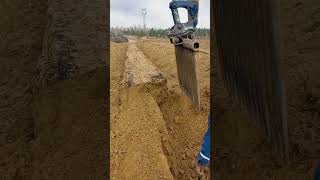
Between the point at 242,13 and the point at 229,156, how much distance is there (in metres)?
1.26

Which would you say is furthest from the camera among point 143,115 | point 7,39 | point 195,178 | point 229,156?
point 143,115

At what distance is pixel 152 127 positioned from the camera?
5.71m

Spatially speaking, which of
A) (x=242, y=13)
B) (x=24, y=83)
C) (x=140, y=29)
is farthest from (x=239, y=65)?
(x=140, y=29)

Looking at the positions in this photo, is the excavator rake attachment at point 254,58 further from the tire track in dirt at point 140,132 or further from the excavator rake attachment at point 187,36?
the tire track in dirt at point 140,132

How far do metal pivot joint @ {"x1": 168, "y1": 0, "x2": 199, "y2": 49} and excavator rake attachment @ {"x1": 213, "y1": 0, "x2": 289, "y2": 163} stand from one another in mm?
3521

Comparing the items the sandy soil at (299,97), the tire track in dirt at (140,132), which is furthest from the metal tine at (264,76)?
the tire track in dirt at (140,132)

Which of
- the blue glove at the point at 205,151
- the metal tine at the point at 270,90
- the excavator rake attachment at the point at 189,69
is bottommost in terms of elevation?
the blue glove at the point at 205,151

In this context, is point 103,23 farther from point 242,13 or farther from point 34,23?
point 242,13

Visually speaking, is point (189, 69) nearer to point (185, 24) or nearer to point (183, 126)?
point (185, 24)

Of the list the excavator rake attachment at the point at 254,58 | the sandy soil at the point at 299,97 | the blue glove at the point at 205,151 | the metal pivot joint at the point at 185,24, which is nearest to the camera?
the excavator rake attachment at the point at 254,58

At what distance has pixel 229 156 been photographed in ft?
5.54

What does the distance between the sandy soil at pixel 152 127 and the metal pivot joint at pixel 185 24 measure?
1.78 metres

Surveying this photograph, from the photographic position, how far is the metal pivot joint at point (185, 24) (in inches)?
159

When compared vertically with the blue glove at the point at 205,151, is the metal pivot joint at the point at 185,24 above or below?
above
